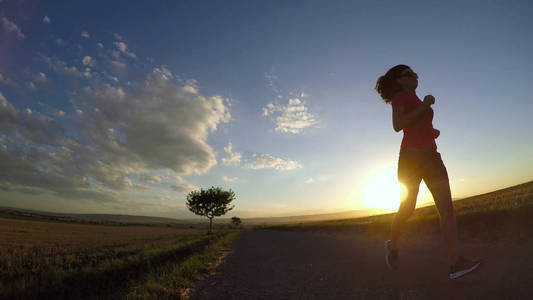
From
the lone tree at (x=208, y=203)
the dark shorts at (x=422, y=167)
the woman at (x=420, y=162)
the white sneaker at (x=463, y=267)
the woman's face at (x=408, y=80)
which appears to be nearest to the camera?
the white sneaker at (x=463, y=267)

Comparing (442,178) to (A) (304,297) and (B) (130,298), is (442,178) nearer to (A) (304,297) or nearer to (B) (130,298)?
(A) (304,297)

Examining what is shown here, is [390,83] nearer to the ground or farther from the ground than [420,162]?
farther from the ground

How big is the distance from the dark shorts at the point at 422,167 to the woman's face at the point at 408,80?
90 cm

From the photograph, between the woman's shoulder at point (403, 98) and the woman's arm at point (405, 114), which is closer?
the woman's arm at point (405, 114)

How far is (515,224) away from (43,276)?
36.4 ft

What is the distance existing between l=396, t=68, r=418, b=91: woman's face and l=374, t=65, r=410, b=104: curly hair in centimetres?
5

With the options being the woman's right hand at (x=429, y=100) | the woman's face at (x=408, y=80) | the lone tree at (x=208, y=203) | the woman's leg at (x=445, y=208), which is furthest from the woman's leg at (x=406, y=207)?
the lone tree at (x=208, y=203)

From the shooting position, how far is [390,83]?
11.1 feet

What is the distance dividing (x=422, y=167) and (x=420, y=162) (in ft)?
0.21

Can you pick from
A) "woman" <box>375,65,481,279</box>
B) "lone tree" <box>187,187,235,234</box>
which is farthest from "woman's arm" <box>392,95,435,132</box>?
"lone tree" <box>187,187,235,234</box>

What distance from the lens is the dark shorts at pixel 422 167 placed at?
9.13 ft

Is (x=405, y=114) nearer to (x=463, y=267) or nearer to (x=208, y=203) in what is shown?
(x=463, y=267)

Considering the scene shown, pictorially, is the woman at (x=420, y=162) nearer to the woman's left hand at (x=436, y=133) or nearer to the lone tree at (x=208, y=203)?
the woman's left hand at (x=436, y=133)

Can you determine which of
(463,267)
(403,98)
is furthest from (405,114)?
(463,267)
